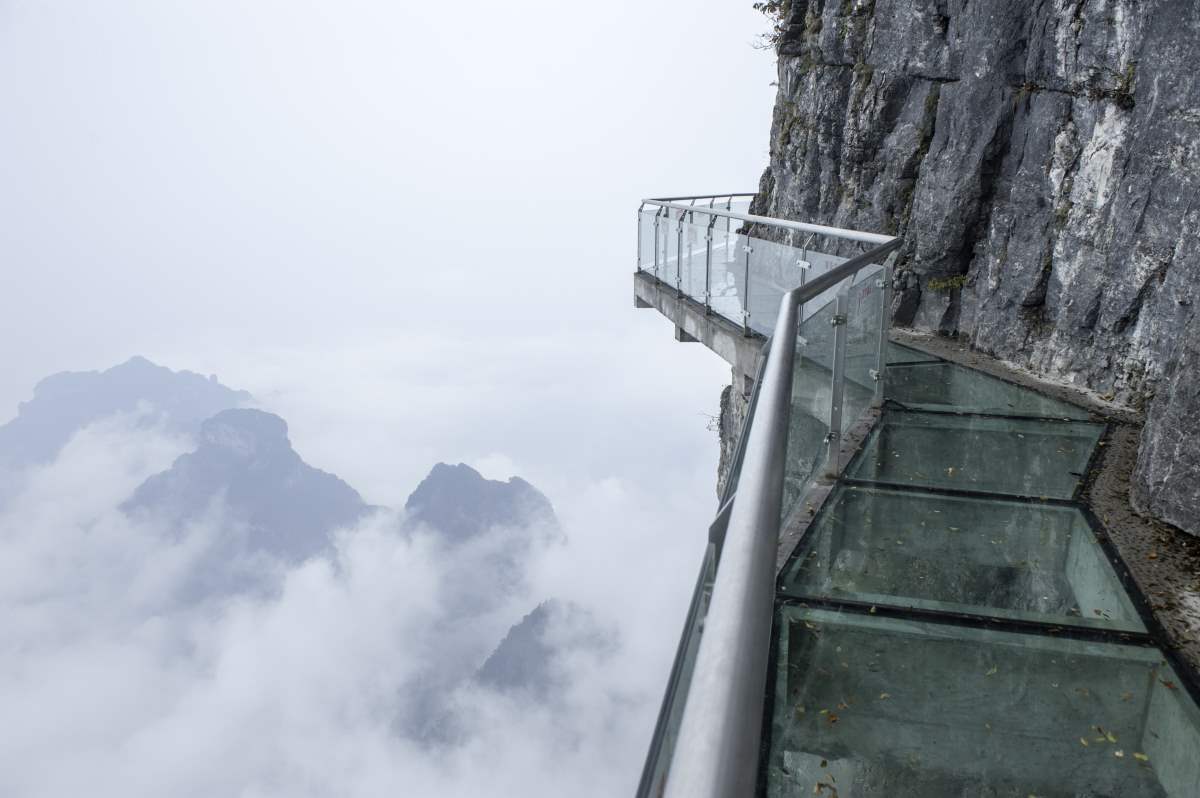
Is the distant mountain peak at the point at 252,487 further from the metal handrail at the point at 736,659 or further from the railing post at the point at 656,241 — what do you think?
the metal handrail at the point at 736,659

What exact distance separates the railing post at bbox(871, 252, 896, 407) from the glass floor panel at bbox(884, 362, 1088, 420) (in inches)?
7.9

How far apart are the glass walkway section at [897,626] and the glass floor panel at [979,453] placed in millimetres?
19

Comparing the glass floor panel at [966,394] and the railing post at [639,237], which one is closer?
the glass floor panel at [966,394]

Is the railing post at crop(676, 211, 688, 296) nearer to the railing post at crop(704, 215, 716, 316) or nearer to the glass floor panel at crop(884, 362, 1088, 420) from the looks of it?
the railing post at crop(704, 215, 716, 316)

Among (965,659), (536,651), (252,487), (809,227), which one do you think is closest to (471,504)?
(536,651)

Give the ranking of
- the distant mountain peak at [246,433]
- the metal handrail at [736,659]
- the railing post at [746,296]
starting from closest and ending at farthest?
the metal handrail at [736,659] < the railing post at [746,296] < the distant mountain peak at [246,433]

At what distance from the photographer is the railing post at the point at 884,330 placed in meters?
5.43

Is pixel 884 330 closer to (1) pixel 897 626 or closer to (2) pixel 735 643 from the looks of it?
(1) pixel 897 626

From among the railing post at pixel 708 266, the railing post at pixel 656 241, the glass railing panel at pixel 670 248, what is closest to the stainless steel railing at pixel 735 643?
the railing post at pixel 708 266

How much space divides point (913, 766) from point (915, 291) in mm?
8384

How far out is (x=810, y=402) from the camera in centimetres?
373

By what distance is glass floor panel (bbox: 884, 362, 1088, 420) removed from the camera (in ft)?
18.5

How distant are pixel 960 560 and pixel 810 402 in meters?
0.92

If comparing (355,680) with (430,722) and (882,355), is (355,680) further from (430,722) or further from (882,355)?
(882,355)
